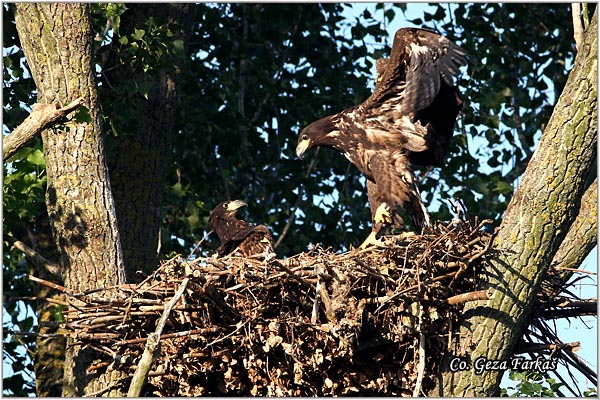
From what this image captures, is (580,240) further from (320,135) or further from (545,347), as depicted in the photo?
(320,135)

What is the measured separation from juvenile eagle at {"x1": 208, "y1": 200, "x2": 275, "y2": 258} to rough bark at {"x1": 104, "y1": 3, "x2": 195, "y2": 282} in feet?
2.18

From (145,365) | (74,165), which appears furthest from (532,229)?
(74,165)

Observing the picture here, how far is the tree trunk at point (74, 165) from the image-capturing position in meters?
6.74

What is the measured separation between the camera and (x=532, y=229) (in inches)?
219

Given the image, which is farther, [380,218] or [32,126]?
[380,218]

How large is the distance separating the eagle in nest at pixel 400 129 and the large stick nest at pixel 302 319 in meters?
1.84

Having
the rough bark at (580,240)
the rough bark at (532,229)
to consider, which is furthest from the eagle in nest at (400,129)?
the rough bark at (532,229)

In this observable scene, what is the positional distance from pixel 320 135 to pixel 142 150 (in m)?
1.58

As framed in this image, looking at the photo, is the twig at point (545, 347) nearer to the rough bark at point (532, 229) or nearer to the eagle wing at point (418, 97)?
the rough bark at point (532, 229)

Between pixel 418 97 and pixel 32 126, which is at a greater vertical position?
pixel 418 97

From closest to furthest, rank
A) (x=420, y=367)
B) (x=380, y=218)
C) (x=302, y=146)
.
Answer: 1. (x=420, y=367)
2. (x=380, y=218)
3. (x=302, y=146)

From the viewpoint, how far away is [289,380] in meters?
6.07

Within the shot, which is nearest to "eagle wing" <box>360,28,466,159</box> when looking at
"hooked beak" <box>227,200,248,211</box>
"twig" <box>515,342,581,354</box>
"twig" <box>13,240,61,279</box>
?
"hooked beak" <box>227,200,248,211</box>

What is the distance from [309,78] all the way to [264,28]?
2.66ft
